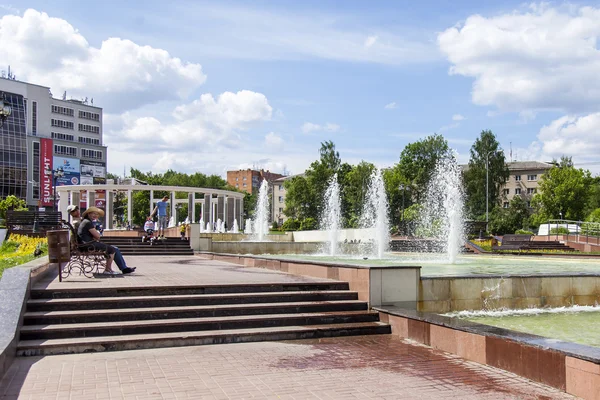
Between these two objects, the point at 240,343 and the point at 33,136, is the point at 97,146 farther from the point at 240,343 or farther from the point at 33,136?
the point at 240,343

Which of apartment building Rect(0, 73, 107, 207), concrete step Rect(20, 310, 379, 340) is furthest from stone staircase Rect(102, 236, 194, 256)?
apartment building Rect(0, 73, 107, 207)

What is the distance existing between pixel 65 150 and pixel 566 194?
261ft

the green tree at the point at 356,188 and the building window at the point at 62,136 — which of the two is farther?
the building window at the point at 62,136

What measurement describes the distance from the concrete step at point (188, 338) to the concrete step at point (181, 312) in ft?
1.56

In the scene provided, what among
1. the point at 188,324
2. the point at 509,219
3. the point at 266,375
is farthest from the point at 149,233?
the point at 509,219

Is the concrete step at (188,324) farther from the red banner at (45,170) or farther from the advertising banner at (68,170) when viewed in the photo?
the advertising banner at (68,170)

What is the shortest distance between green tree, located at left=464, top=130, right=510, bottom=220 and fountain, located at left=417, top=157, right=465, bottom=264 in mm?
4026

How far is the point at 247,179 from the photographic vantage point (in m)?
157

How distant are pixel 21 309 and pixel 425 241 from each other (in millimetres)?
28190

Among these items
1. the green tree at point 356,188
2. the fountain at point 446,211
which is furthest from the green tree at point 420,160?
the green tree at point 356,188

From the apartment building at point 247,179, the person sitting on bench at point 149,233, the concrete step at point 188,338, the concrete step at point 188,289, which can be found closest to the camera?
the concrete step at point 188,338

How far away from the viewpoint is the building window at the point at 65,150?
95738mm

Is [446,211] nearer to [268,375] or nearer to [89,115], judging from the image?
[268,375]

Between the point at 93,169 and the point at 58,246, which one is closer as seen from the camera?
the point at 58,246
